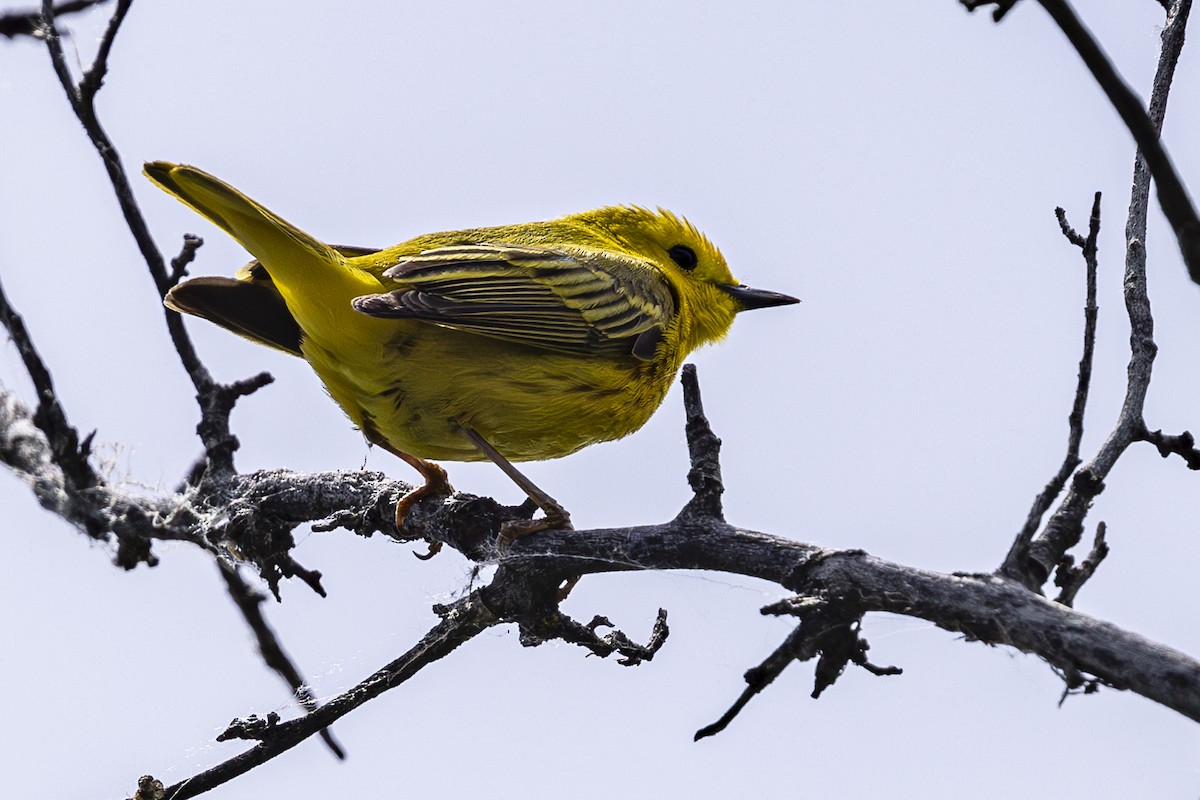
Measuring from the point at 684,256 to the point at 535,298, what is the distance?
4.56 ft

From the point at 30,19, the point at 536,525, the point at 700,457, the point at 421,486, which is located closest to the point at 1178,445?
the point at 700,457

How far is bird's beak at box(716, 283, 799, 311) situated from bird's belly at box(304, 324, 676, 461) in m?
1.28

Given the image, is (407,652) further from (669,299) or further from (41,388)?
(669,299)

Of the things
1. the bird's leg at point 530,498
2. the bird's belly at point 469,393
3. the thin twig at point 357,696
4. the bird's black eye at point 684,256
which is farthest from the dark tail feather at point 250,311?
the bird's black eye at point 684,256

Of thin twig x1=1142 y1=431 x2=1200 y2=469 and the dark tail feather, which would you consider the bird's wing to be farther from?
thin twig x1=1142 y1=431 x2=1200 y2=469

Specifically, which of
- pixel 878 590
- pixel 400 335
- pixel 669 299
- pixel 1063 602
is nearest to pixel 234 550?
pixel 400 335

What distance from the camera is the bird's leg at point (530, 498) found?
13.0 feet

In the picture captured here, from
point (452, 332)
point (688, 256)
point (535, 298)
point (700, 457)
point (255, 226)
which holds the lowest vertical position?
point (700, 457)

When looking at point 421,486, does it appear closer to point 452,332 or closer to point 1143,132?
point 452,332

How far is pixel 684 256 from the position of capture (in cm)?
575

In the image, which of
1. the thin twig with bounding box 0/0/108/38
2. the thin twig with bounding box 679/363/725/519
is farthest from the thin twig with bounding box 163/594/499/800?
the thin twig with bounding box 0/0/108/38

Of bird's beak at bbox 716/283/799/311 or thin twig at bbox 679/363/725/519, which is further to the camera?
bird's beak at bbox 716/283/799/311

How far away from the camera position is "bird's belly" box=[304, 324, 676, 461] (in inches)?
167

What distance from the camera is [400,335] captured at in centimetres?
420
